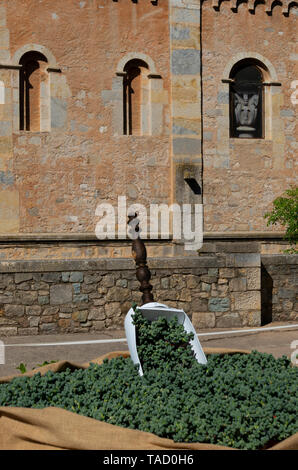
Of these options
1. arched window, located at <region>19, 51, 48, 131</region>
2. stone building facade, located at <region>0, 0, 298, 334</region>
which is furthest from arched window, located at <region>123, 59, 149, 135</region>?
arched window, located at <region>19, 51, 48, 131</region>

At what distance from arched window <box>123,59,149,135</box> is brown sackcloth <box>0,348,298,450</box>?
38.4ft

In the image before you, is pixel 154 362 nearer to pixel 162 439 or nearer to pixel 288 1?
pixel 162 439

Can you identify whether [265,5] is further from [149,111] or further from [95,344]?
[95,344]

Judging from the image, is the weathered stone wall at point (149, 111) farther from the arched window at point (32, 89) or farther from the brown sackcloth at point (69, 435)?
the brown sackcloth at point (69, 435)

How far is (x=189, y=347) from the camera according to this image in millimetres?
3953

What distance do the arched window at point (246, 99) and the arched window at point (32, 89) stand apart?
15.5 ft

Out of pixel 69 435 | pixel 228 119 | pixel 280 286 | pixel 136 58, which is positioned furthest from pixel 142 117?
pixel 69 435

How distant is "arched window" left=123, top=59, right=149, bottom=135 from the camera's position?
→ 14.2 m

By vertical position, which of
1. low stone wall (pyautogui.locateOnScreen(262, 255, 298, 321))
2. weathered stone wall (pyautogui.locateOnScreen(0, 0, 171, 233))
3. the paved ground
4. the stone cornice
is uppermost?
the stone cornice

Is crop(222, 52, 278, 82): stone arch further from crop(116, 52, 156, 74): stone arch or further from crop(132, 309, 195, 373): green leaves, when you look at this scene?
crop(132, 309, 195, 373): green leaves

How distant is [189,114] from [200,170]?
4.50 ft

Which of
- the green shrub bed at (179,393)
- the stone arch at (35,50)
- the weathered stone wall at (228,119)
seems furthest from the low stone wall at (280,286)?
the stone arch at (35,50)

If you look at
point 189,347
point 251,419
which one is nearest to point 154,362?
point 189,347
